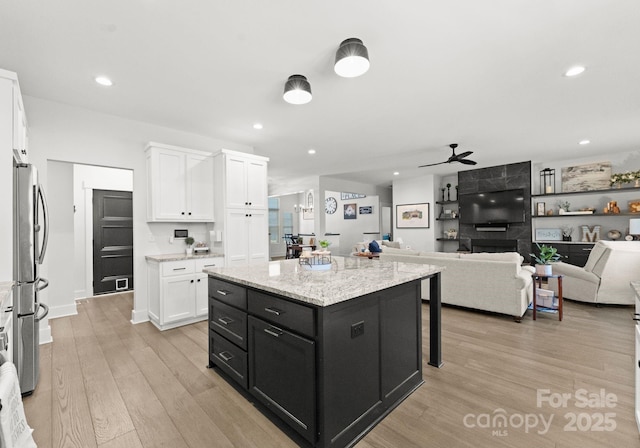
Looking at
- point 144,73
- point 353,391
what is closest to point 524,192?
point 353,391

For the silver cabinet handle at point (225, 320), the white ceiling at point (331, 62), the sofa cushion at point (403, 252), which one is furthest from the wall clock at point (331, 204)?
the silver cabinet handle at point (225, 320)

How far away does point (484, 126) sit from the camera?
4359mm

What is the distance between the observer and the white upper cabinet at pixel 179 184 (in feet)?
12.5

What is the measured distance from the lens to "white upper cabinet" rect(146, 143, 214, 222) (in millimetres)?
3824

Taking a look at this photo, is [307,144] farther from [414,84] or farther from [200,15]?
[200,15]

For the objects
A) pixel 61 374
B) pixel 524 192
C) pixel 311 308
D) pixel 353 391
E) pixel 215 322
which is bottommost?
pixel 61 374

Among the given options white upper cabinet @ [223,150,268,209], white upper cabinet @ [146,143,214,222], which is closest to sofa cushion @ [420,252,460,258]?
white upper cabinet @ [223,150,268,209]

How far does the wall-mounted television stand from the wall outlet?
716 centimetres

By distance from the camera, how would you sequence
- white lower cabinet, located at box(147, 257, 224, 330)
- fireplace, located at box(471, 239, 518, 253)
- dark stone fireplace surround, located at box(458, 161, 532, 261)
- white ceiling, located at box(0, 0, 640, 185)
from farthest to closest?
fireplace, located at box(471, 239, 518, 253)
dark stone fireplace surround, located at box(458, 161, 532, 261)
white lower cabinet, located at box(147, 257, 224, 330)
white ceiling, located at box(0, 0, 640, 185)

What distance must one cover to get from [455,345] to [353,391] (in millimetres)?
1767

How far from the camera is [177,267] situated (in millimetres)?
3652

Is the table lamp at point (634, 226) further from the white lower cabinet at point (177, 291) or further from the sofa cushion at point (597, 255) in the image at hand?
the white lower cabinet at point (177, 291)

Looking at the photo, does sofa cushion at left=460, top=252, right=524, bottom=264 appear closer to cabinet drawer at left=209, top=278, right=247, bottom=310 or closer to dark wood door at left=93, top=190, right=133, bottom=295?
cabinet drawer at left=209, top=278, right=247, bottom=310

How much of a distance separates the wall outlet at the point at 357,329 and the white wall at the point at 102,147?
3388mm
